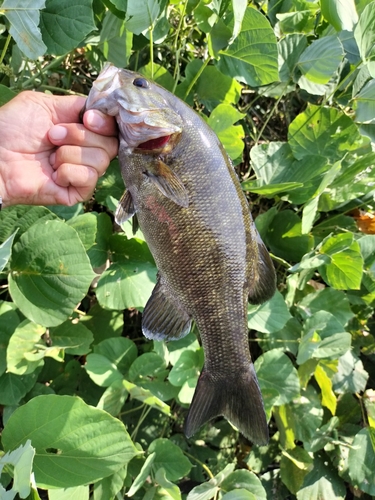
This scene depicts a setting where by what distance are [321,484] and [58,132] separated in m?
1.84

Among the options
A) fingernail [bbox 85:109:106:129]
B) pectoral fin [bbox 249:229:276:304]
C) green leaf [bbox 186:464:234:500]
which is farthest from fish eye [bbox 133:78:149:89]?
green leaf [bbox 186:464:234:500]

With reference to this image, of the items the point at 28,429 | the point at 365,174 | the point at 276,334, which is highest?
the point at 365,174

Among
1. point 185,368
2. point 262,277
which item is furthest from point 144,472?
point 262,277

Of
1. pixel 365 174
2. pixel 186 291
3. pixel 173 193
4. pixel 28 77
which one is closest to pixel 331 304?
pixel 365 174

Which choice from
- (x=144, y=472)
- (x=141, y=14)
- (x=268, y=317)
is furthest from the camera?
(x=268, y=317)

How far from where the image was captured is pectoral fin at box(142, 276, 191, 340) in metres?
1.14

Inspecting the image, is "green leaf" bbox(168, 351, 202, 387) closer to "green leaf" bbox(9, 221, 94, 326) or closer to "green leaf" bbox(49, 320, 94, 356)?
"green leaf" bbox(49, 320, 94, 356)

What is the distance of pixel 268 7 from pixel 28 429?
1.75 m

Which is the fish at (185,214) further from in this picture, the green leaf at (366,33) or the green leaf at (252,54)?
the green leaf at (366,33)

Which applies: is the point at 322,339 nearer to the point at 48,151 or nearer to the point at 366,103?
the point at 366,103

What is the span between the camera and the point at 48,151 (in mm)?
1171

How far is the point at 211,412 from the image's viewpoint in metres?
1.24

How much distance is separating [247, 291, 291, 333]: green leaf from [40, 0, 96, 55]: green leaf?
3.42 feet

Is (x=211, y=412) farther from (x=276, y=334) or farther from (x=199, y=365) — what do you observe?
(x=276, y=334)
